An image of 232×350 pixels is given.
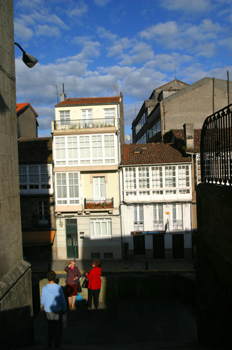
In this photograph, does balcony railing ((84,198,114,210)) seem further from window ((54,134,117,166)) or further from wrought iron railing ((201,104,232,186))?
wrought iron railing ((201,104,232,186))

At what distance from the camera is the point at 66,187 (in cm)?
1991

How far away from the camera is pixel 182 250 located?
20203mm

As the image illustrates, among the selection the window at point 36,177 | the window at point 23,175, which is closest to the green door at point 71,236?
the window at point 36,177

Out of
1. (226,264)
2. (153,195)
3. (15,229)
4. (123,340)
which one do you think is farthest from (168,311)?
(153,195)

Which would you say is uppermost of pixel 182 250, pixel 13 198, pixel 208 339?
pixel 13 198

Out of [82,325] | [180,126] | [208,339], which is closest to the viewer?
[208,339]

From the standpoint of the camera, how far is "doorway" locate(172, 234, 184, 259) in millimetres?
20203

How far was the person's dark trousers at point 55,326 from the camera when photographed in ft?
19.5

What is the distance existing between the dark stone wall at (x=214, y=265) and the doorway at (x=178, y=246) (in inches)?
544

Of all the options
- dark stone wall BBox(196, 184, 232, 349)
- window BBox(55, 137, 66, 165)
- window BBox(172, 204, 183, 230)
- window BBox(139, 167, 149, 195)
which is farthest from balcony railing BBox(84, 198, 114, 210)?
dark stone wall BBox(196, 184, 232, 349)

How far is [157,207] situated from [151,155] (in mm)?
4550

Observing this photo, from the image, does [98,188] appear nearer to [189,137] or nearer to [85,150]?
[85,150]

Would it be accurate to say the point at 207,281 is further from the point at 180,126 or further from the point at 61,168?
the point at 180,126

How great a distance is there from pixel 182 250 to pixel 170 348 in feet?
51.5
